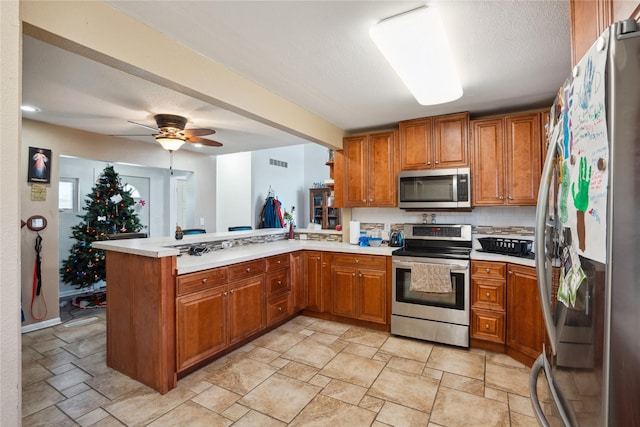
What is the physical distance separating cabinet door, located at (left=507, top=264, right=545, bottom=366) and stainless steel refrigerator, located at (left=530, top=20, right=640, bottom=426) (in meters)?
1.96

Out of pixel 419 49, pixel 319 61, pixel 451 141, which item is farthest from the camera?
pixel 451 141

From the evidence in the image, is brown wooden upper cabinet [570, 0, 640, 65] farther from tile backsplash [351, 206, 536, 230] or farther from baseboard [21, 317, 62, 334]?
baseboard [21, 317, 62, 334]

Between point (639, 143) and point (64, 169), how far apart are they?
6.49 m

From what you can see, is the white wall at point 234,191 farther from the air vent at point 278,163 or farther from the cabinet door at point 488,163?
the cabinet door at point 488,163

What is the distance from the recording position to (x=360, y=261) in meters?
3.42

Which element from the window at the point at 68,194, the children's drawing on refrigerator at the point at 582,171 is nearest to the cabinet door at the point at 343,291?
the children's drawing on refrigerator at the point at 582,171

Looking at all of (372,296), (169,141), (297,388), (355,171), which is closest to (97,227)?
(169,141)

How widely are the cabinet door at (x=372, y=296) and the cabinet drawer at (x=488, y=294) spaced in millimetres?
867

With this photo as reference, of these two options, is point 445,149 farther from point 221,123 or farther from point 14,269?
point 14,269

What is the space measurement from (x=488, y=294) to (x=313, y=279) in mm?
1860

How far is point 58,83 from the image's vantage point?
2527 millimetres

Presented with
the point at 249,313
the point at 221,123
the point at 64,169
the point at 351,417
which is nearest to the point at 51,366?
the point at 249,313

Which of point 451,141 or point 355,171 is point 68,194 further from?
point 451,141

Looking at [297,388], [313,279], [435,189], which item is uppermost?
[435,189]
